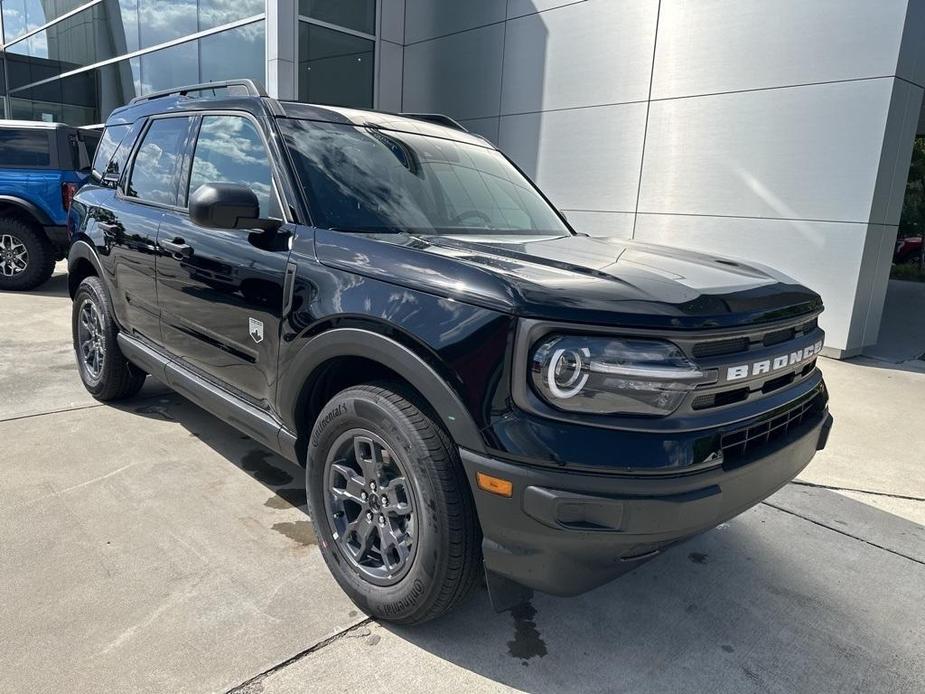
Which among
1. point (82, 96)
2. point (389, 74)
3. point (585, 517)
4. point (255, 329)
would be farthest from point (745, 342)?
point (82, 96)

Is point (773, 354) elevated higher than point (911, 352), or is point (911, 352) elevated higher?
point (773, 354)

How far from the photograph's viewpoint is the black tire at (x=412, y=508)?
80.0 inches

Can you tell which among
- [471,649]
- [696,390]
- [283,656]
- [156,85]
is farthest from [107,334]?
[156,85]

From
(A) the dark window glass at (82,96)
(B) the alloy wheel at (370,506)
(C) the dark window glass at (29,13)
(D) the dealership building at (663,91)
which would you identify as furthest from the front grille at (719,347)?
(C) the dark window glass at (29,13)

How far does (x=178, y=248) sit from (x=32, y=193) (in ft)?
22.3

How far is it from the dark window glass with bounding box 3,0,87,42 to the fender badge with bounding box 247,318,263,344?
17.6m

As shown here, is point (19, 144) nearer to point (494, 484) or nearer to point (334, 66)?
point (334, 66)

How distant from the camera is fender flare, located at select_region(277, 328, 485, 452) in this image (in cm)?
196

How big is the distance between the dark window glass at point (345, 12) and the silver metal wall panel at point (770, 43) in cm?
537

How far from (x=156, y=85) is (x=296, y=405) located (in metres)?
13.5

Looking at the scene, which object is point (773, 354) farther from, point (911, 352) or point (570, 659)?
point (911, 352)

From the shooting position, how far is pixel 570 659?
2.27 meters

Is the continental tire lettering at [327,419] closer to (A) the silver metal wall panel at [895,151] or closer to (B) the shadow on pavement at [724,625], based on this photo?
(B) the shadow on pavement at [724,625]

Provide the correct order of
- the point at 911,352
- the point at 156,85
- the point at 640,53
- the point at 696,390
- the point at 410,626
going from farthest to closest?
the point at 156,85, the point at 640,53, the point at 911,352, the point at 410,626, the point at 696,390
